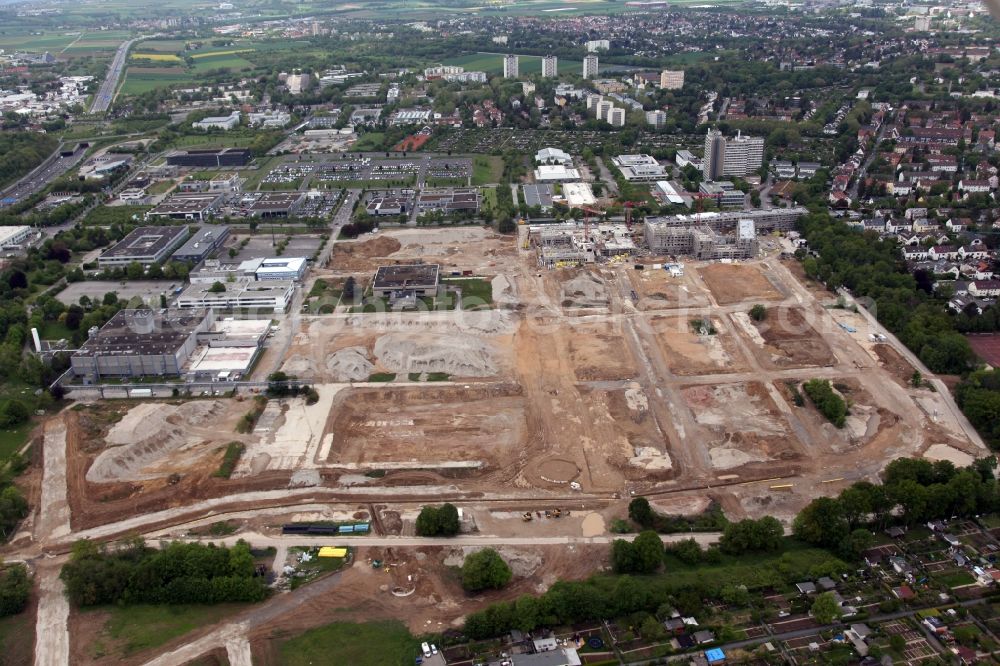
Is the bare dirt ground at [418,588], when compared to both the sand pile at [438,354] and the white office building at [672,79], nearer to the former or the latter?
the sand pile at [438,354]

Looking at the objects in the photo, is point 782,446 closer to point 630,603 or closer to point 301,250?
point 630,603

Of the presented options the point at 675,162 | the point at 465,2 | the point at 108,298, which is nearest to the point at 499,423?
the point at 108,298

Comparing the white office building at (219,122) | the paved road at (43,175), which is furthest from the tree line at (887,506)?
the white office building at (219,122)

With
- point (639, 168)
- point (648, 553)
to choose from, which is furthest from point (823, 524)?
point (639, 168)

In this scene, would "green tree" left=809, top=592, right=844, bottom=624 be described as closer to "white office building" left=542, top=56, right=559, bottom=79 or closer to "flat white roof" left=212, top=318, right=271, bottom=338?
"flat white roof" left=212, top=318, right=271, bottom=338

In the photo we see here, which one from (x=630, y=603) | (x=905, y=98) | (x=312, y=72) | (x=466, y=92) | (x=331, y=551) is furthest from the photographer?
(x=312, y=72)

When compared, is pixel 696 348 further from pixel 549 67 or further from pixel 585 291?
pixel 549 67

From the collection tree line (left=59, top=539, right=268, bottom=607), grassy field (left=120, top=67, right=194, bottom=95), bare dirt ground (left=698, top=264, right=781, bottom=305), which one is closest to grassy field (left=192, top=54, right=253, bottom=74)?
grassy field (left=120, top=67, right=194, bottom=95)
